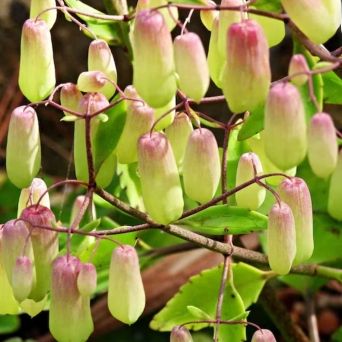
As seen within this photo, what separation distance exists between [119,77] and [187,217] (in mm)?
940

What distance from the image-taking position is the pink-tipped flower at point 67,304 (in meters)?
0.58

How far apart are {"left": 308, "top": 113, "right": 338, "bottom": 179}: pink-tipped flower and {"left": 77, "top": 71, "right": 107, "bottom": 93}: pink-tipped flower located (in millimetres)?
200

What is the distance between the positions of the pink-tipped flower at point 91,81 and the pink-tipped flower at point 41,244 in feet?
0.35

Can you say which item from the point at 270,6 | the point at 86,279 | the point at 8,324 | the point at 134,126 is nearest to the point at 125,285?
the point at 86,279

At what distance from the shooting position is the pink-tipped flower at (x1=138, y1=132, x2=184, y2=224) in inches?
22.7

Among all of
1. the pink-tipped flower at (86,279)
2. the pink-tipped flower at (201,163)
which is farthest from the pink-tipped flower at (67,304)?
the pink-tipped flower at (201,163)

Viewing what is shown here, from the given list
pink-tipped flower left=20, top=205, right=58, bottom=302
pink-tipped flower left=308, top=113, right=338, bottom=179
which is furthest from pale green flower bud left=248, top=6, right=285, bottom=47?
pink-tipped flower left=20, top=205, right=58, bottom=302

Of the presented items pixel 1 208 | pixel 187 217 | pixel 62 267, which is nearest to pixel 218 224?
pixel 187 217

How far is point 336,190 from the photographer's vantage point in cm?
62

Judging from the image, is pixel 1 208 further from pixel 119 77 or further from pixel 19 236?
pixel 19 236

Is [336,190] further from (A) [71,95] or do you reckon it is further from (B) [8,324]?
(B) [8,324]

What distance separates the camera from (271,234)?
60 cm

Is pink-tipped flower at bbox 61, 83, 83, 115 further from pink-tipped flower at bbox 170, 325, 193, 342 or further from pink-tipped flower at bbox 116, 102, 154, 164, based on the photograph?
pink-tipped flower at bbox 170, 325, 193, 342

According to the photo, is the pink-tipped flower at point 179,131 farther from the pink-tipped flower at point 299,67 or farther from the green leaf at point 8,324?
the green leaf at point 8,324
